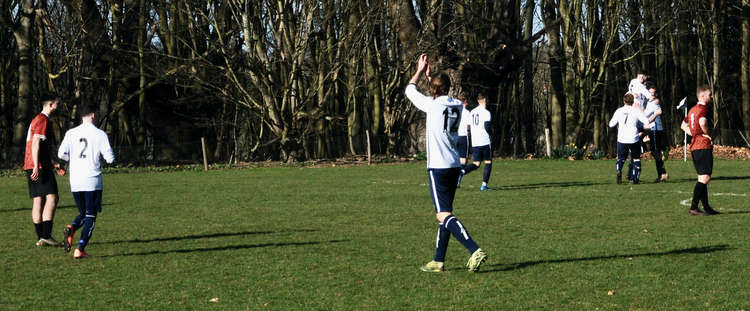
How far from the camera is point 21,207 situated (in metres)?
17.0

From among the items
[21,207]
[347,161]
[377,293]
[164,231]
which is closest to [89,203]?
[164,231]

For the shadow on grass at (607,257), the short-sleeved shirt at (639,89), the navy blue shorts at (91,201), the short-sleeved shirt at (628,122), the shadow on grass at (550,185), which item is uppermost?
the short-sleeved shirt at (639,89)

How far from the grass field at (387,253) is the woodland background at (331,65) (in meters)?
14.5

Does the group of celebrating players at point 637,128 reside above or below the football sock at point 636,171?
above

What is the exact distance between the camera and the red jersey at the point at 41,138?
34.2 ft

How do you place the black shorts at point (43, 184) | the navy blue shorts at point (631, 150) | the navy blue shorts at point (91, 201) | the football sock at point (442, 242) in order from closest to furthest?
the football sock at point (442, 242)
the navy blue shorts at point (91, 201)
the black shorts at point (43, 184)
the navy blue shorts at point (631, 150)

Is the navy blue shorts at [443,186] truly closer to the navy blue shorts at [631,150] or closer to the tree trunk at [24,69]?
the navy blue shorts at [631,150]

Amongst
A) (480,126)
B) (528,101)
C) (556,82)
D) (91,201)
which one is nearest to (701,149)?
(480,126)

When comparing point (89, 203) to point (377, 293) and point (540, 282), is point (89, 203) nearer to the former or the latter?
point (377, 293)

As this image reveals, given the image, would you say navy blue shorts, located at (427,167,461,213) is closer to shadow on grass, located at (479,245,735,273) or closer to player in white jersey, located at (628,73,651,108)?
shadow on grass, located at (479,245,735,273)

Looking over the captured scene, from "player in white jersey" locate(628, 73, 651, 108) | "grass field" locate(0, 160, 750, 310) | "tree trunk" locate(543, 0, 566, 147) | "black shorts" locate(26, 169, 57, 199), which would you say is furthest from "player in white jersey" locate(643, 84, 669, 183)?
"tree trunk" locate(543, 0, 566, 147)

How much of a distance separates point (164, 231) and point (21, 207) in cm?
575

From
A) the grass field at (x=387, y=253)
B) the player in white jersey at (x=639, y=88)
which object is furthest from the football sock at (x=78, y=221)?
the player in white jersey at (x=639, y=88)

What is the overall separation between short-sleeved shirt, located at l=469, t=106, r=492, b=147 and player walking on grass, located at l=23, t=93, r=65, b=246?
30.6ft
